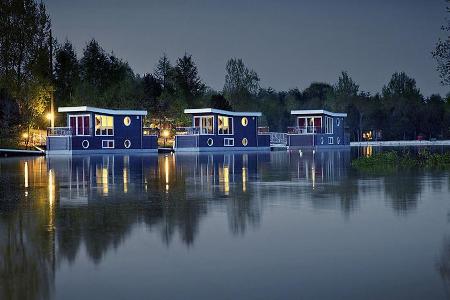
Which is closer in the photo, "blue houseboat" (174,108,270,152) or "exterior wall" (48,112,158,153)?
"exterior wall" (48,112,158,153)

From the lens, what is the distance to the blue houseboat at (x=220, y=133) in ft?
214

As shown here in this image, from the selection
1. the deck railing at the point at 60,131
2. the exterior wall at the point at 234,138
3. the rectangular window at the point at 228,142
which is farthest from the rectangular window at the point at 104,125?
the rectangular window at the point at 228,142

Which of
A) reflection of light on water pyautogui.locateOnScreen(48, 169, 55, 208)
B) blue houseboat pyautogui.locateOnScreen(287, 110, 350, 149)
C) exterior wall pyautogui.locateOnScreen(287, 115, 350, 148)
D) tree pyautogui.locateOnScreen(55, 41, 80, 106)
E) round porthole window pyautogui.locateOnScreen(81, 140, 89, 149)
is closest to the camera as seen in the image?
reflection of light on water pyautogui.locateOnScreen(48, 169, 55, 208)

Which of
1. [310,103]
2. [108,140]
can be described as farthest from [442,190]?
[310,103]

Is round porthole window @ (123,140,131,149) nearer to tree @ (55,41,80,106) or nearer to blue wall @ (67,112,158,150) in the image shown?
blue wall @ (67,112,158,150)

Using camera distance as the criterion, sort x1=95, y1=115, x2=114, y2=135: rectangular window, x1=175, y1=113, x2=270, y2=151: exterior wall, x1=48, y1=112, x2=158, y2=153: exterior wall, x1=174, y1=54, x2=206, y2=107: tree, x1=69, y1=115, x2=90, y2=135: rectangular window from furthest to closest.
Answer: x1=174, y1=54, x2=206, y2=107: tree
x1=175, y1=113, x2=270, y2=151: exterior wall
x1=95, y1=115, x2=114, y2=135: rectangular window
x1=69, y1=115, x2=90, y2=135: rectangular window
x1=48, y1=112, x2=158, y2=153: exterior wall

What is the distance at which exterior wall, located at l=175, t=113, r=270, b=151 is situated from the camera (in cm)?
6519

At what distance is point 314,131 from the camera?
76938 mm

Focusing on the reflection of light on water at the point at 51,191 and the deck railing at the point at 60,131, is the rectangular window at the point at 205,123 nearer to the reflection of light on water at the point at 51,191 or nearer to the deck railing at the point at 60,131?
the deck railing at the point at 60,131

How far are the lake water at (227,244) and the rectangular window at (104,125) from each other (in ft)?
137

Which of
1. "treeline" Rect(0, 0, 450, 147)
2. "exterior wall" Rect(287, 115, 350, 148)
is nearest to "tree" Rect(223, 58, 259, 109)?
"treeline" Rect(0, 0, 450, 147)

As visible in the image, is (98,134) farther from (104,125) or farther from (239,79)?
(239,79)

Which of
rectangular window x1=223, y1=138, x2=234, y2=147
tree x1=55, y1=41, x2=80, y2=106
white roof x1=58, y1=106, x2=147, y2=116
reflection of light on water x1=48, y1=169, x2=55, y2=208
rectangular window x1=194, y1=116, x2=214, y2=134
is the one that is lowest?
reflection of light on water x1=48, y1=169, x2=55, y2=208

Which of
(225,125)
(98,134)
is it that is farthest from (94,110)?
(225,125)
